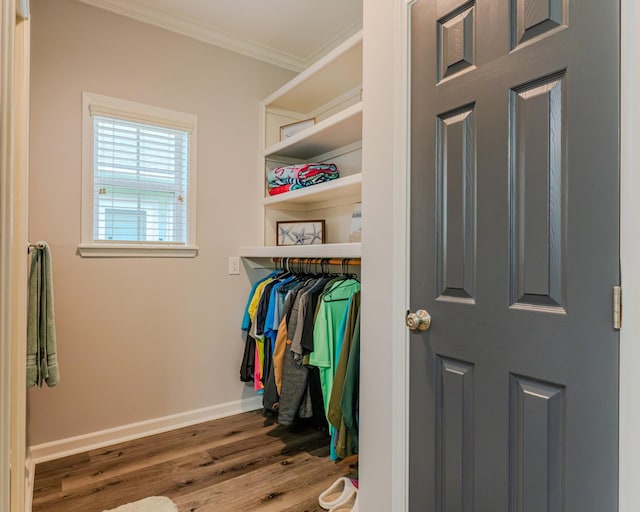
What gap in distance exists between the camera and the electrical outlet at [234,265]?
2.90 meters

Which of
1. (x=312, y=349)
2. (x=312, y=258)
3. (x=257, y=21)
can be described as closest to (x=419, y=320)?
(x=312, y=349)

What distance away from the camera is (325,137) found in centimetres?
258

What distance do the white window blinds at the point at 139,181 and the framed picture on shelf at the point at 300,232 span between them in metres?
0.70

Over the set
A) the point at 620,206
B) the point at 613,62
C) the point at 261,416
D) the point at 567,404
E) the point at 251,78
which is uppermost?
the point at 251,78

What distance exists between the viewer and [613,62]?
0.94m

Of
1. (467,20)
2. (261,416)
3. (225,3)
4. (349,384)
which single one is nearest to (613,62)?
(467,20)

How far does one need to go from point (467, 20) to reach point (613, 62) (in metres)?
0.49

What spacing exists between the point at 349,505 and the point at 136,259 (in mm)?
1872

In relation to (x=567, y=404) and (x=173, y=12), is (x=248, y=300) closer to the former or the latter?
(x=173, y=12)

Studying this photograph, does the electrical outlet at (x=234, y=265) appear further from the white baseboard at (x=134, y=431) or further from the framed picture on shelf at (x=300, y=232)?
the white baseboard at (x=134, y=431)

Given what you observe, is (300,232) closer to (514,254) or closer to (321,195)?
(321,195)

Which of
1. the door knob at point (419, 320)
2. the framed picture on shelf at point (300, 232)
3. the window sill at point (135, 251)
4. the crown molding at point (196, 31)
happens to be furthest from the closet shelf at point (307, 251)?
the crown molding at point (196, 31)

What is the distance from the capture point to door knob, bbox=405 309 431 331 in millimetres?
1363

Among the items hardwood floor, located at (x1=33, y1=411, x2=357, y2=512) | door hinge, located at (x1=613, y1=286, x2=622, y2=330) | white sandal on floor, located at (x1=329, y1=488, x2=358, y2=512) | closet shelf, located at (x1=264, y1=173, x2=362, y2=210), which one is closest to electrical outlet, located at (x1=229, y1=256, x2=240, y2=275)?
closet shelf, located at (x1=264, y1=173, x2=362, y2=210)
